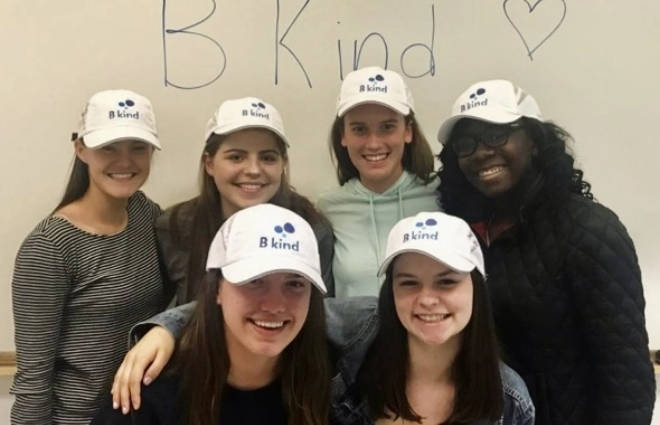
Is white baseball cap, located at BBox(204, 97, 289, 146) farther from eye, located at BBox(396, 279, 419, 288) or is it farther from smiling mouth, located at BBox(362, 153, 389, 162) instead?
eye, located at BBox(396, 279, 419, 288)

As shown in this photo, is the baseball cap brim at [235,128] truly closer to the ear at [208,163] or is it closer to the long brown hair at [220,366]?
the ear at [208,163]

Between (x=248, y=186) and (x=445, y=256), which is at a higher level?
(x=248, y=186)

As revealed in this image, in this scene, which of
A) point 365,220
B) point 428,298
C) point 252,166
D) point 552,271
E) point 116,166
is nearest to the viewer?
point 428,298

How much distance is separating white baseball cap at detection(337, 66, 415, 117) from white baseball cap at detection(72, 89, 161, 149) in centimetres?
47

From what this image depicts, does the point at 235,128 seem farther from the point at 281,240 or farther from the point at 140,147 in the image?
the point at 281,240

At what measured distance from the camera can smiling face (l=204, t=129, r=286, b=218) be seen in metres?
1.36

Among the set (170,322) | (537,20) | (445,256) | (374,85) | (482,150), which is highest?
(537,20)

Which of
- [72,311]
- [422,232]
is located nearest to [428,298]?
[422,232]

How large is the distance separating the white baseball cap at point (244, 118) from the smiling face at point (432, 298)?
20.3 inches

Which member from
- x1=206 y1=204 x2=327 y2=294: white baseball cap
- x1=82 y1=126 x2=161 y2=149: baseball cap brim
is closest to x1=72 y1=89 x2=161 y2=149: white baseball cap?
x1=82 y1=126 x2=161 y2=149: baseball cap brim

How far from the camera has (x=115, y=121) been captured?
1238mm

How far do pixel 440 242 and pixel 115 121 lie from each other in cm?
76

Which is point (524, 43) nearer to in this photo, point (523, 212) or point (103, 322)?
point (523, 212)

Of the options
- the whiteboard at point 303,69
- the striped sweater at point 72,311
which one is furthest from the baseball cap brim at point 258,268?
the whiteboard at point 303,69
